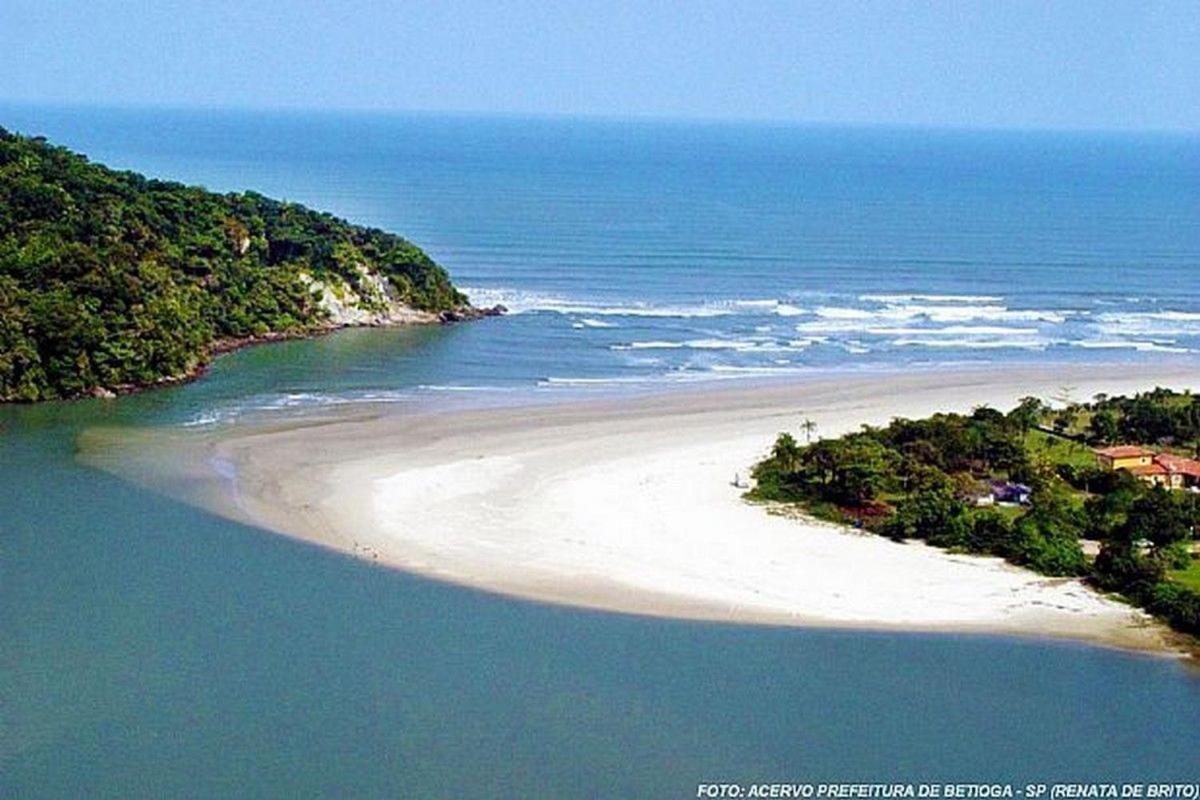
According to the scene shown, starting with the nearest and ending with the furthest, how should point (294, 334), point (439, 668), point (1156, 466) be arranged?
point (439, 668)
point (1156, 466)
point (294, 334)

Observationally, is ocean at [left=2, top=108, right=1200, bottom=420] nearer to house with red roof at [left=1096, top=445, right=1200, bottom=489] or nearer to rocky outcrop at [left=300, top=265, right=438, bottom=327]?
rocky outcrop at [left=300, top=265, right=438, bottom=327]

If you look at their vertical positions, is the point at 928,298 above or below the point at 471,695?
above

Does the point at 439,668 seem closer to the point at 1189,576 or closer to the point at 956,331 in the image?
the point at 1189,576

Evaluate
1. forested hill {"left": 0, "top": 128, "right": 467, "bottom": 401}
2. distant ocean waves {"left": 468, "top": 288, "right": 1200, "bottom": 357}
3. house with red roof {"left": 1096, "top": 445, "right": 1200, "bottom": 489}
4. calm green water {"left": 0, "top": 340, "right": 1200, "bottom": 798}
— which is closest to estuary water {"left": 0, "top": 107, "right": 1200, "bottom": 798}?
calm green water {"left": 0, "top": 340, "right": 1200, "bottom": 798}

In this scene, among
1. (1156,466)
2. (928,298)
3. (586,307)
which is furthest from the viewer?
(928,298)

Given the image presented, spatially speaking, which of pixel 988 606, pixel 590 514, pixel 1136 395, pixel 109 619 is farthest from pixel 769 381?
pixel 109 619

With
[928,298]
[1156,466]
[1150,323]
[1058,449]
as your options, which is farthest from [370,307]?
[1156,466]
